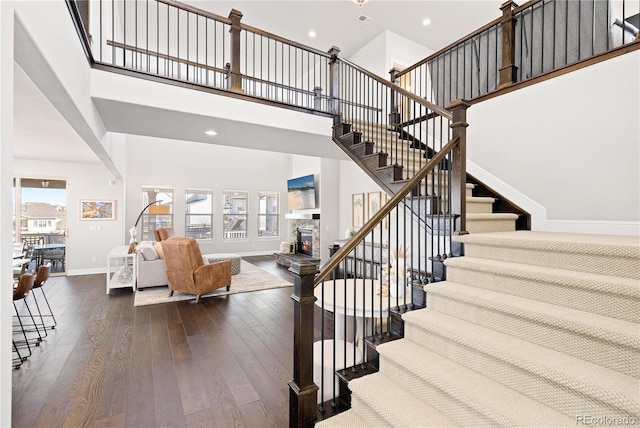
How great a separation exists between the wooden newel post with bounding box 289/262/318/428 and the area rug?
146 inches

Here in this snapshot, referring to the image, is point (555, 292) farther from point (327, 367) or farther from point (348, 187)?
point (348, 187)

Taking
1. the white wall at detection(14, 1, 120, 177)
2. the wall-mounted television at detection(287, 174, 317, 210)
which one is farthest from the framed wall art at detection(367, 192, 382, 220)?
the white wall at detection(14, 1, 120, 177)

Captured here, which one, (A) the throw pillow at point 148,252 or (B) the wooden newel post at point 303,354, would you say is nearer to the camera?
(B) the wooden newel post at point 303,354

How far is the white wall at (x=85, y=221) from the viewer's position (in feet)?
22.2

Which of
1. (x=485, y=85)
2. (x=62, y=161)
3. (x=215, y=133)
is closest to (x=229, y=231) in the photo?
(x=62, y=161)

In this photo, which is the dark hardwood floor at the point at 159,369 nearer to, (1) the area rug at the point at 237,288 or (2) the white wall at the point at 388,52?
(1) the area rug at the point at 237,288

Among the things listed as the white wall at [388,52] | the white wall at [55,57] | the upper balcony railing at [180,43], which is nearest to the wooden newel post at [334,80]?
the upper balcony railing at [180,43]

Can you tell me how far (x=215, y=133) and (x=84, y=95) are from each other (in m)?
1.77

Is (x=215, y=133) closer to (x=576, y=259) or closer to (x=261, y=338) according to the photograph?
(x=261, y=338)

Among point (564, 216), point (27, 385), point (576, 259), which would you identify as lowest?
point (27, 385)

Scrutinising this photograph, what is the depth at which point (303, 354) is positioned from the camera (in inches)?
71.3

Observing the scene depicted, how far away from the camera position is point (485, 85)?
4203mm

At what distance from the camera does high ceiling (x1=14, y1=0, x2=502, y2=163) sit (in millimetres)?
5820

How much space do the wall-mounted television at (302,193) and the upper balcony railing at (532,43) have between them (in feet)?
15.8
